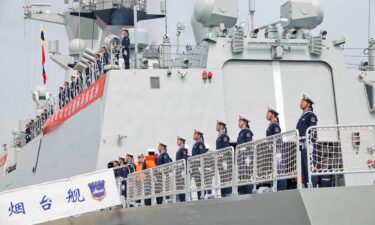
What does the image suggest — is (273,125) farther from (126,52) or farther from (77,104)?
(77,104)

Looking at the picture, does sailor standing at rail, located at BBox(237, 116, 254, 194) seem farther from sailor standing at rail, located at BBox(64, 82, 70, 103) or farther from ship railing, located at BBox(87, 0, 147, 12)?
ship railing, located at BBox(87, 0, 147, 12)

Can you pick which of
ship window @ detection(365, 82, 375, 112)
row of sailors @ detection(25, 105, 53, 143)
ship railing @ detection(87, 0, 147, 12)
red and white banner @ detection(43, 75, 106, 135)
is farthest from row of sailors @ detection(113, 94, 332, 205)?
row of sailors @ detection(25, 105, 53, 143)

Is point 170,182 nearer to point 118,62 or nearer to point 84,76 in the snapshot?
point 118,62

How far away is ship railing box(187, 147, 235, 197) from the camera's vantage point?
1184 cm

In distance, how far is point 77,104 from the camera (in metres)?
21.2

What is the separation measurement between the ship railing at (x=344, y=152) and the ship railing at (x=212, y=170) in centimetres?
161

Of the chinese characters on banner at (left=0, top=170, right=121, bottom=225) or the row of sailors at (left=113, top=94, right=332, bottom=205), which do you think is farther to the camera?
the chinese characters on banner at (left=0, top=170, right=121, bottom=225)

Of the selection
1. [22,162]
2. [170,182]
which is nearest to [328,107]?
[170,182]

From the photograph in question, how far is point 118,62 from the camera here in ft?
61.1

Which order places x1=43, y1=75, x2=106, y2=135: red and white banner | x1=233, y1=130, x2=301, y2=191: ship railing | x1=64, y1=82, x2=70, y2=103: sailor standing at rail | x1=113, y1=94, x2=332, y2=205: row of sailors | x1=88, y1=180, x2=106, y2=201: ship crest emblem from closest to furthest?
x1=233, y1=130, x2=301, y2=191: ship railing → x1=113, y1=94, x2=332, y2=205: row of sailors → x1=88, y1=180, x2=106, y2=201: ship crest emblem → x1=43, y1=75, x2=106, y2=135: red and white banner → x1=64, y1=82, x2=70, y2=103: sailor standing at rail

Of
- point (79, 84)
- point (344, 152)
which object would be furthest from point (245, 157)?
point (79, 84)

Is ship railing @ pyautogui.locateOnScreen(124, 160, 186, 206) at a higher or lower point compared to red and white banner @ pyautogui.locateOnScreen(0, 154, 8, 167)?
lower

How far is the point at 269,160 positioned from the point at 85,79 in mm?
11777

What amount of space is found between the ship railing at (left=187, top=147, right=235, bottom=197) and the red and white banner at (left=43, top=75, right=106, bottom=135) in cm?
591
